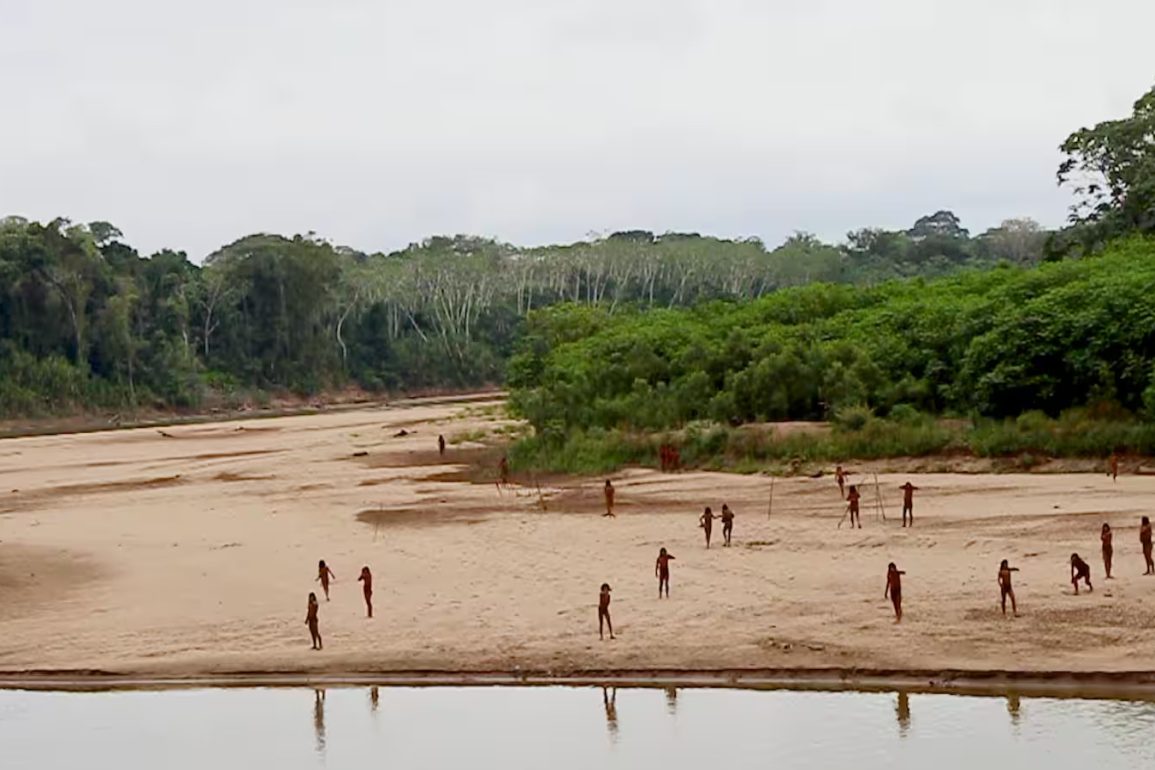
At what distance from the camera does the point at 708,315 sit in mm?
52500

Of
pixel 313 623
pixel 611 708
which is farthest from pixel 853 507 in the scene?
pixel 313 623

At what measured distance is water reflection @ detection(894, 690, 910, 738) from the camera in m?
16.9

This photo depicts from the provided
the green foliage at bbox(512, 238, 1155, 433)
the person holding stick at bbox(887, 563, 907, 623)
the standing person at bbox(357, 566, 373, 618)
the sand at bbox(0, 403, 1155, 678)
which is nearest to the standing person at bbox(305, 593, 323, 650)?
the sand at bbox(0, 403, 1155, 678)

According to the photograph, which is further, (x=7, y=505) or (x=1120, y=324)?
(x=7, y=505)

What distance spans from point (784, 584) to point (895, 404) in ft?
56.0

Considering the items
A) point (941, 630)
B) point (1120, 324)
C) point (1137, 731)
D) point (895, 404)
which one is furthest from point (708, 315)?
point (1137, 731)

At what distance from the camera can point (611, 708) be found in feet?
61.0

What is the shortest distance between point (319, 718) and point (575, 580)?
19.0 feet

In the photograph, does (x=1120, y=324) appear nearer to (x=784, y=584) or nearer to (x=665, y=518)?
(x=665, y=518)

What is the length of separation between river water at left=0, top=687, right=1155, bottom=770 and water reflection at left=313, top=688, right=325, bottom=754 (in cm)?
2

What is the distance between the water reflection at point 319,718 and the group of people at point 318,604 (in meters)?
1.20

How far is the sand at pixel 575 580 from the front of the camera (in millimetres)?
19344

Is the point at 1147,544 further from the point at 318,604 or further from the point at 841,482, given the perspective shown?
the point at 318,604

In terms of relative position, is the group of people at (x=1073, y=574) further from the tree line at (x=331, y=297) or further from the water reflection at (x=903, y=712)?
the tree line at (x=331, y=297)
